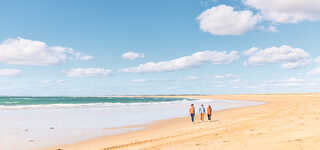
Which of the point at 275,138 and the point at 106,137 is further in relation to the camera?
the point at 106,137

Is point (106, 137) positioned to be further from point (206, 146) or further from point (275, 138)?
point (275, 138)

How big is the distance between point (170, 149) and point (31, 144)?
7.63 metres

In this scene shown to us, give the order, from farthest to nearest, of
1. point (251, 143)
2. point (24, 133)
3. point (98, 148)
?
1. point (24, 133)
2. point (98, 148)
3. point (251, 143)

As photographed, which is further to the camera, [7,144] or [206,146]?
[7,144]

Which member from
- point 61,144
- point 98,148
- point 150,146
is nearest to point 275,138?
point 150,146

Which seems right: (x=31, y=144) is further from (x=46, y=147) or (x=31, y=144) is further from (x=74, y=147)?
(x=74, y=147)

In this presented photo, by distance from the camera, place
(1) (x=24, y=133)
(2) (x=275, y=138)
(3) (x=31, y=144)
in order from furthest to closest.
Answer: (1) (x=24, y=133) → (3) (x=31, y=144) → (2) (x=275, y=138)

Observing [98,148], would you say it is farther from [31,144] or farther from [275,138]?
[275,138]

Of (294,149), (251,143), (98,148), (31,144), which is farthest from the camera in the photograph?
(31,144)

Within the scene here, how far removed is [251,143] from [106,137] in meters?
8.40

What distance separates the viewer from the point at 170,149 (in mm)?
9680

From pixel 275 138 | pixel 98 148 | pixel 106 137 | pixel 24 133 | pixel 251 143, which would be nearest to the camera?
pixel 251 143

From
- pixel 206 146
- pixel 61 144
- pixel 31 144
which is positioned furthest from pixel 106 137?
pixel 206 146

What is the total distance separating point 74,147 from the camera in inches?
461
